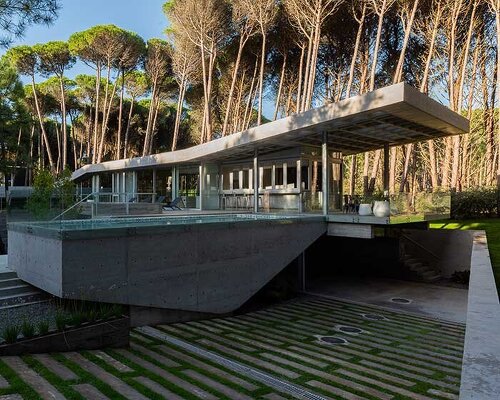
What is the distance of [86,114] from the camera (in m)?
47.3

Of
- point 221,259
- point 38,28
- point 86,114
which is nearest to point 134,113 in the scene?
point 86,114

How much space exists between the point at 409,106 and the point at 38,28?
983 centimetres

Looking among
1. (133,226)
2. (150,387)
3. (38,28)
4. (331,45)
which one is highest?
(331,45)

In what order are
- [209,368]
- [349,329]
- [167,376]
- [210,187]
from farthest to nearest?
[210,187] → [349,329] → [209,368] → [167,376]

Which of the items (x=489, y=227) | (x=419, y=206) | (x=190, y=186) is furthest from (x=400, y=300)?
(x=190, y=186)

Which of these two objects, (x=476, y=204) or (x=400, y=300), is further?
(x=476, y=204)

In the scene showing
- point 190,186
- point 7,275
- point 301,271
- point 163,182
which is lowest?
point 301,271

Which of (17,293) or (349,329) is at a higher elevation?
(17,293)

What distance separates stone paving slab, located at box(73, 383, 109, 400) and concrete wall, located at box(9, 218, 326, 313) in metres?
2.92

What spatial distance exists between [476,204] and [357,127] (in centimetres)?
1050

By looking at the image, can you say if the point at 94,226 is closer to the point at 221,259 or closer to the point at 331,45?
the point at 221,259

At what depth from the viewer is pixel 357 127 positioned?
1377 centimetres

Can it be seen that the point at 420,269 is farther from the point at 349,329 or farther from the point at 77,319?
the point at 77,319

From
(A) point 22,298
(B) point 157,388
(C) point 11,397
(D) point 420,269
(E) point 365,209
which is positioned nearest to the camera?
(C) point 11,397
